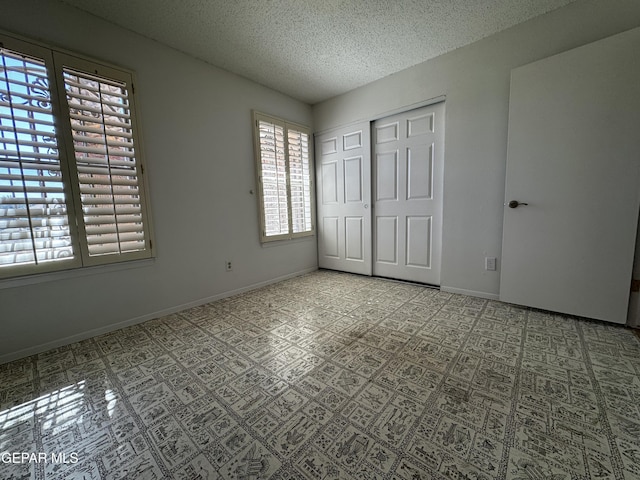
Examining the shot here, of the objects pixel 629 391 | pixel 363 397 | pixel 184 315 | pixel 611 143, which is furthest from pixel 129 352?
pixel 611 143

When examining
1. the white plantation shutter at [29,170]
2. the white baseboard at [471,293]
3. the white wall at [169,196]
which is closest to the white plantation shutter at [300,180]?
the white wall at [169,196]

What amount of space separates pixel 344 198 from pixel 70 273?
3049 millimetres

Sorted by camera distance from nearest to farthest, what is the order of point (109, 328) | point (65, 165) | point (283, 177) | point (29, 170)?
1. point (29, 170)
2. point (65, 165)
3. point (109, 328)
4. point (283, 177)

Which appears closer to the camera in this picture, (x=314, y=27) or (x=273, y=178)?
(x=314, y=27)

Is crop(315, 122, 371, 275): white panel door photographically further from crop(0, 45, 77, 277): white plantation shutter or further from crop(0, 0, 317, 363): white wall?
crop(0, 45, 77, 277): white plantation shutter

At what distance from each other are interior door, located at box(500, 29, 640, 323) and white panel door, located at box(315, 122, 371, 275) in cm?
163

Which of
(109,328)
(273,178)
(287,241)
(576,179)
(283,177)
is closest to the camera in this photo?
(576,179)

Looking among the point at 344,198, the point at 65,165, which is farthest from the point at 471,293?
the point at 65,165

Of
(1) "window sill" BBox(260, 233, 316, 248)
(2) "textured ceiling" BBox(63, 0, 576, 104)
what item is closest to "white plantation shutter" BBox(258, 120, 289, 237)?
(1) "window sill" BBox(260, 233, 316, 248)

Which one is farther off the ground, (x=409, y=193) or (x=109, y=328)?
(x=409, y=193)

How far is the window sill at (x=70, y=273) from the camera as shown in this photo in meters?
1.75

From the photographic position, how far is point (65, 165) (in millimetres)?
1897

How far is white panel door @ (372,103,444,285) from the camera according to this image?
292 cm

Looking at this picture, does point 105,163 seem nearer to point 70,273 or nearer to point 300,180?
point 70,273
